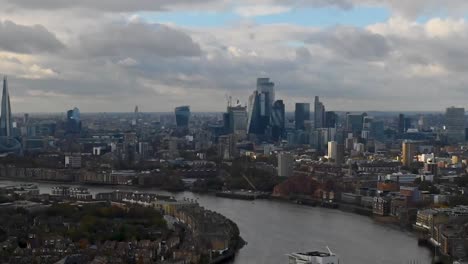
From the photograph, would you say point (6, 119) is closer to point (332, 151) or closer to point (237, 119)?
point (237, 119)

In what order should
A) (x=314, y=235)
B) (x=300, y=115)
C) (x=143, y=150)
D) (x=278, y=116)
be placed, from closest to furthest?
1. (x=314, y=235)
2. (x=143, y=150)
3. (x=278, y=116)
4. (x=300, y=115)

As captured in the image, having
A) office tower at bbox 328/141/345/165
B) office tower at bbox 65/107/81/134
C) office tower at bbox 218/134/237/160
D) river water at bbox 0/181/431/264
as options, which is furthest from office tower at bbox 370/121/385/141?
river water at bbox 0/181/431/264

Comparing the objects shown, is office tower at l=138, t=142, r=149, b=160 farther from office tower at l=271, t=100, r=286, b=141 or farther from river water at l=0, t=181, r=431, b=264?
river water at l=0, t=181, r=431, b=264

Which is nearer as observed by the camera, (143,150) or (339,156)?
(339,156)

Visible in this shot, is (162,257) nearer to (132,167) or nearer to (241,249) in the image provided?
(241,249)

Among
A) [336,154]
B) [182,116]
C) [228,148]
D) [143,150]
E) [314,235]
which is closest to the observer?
[314,235]

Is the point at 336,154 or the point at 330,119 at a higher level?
the point at 330,119

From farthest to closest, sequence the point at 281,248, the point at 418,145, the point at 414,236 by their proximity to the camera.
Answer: the point at 418,145 < the point at 414,236 < the point at 281,248

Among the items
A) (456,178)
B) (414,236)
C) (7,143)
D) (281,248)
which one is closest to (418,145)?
(456,178)

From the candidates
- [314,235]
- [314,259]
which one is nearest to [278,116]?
[314,235]
